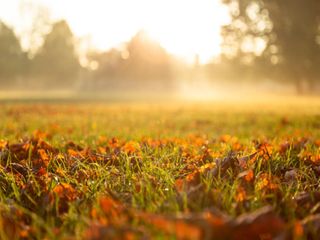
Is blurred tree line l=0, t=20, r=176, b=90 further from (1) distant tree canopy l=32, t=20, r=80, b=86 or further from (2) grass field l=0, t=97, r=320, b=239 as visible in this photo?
(2) grass field l=0, t=97, r=320, b=239

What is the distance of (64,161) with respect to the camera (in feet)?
9.20

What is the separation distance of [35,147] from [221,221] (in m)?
2.26

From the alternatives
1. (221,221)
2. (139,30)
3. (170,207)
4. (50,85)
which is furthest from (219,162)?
(50,85)

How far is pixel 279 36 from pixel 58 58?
36642 mm

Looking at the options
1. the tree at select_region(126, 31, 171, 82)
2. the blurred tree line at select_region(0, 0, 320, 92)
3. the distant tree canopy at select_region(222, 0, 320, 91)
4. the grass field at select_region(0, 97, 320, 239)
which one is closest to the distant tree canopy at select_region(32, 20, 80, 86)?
the blurred tree line at select_region(0, 0, 320, 92)

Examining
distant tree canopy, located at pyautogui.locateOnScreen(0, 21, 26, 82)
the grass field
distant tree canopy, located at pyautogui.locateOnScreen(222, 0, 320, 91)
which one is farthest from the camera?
distant tree canopy, located at pyautogui.locateOnScreen(0, 21, 26, 82)

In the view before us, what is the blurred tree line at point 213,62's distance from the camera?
33.8m

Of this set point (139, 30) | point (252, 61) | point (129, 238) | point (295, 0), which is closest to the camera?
point (129, 238)

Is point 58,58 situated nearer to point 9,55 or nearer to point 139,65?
point 9,55

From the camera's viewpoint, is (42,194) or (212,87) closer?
(42,194)

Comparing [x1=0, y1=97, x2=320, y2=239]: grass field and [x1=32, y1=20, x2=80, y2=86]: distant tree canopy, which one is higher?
[x1=32, y1=20, x2=80, y2=86]: distant tree canopy

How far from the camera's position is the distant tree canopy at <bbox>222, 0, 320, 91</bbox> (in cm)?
3053

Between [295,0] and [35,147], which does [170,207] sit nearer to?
[35,147]

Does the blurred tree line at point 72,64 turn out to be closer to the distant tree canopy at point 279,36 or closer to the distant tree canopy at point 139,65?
the distant tree canopy at point 139,65
